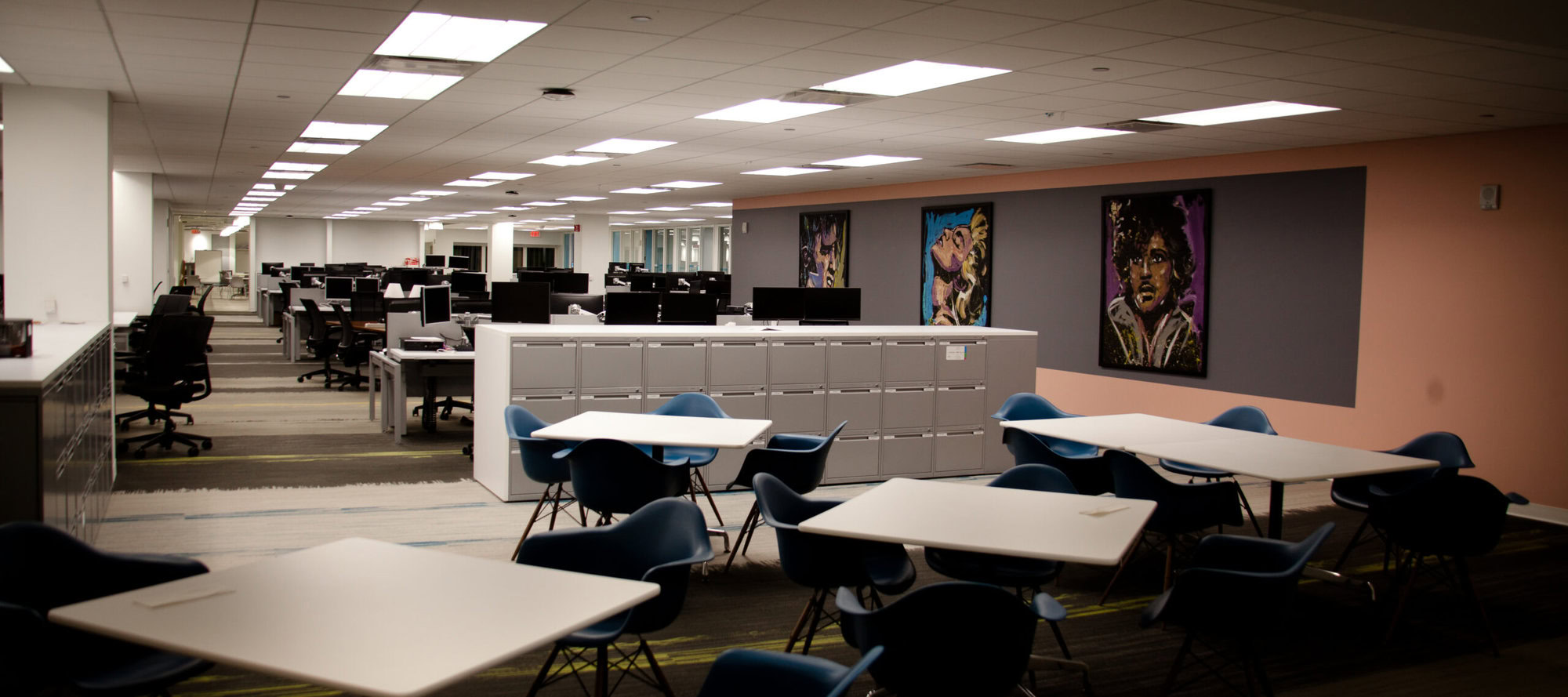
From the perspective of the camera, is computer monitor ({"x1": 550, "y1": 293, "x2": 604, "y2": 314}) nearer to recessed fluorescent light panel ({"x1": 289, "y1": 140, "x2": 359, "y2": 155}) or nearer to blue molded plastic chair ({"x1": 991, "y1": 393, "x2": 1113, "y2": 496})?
recessed fluorescent light panel ({"x1": 289, "y1": 140, "x2": 359, "y2": 155})

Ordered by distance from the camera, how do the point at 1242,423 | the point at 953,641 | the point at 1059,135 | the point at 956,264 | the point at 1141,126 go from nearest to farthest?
the point at 953,641 → the point at 1242,423 → the point at 1141,126 → the point at 1059,135 → the point at 956,264

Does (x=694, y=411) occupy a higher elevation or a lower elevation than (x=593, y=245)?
lower

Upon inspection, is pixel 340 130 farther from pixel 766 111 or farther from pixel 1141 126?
pixel 1141 126

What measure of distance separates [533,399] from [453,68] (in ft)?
7.18

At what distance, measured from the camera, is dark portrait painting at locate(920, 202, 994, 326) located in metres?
12.9

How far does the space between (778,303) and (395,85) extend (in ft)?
13.1

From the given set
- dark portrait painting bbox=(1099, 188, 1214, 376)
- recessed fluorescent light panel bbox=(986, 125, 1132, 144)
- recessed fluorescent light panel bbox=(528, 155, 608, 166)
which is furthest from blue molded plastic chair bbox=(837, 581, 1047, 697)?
recessed fluorescent light panel bbox=(528, 155, 608, 166)

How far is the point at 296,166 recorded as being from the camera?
14180mm

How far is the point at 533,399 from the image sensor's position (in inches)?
281

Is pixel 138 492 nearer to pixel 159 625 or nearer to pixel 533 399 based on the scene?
pixel 533 399

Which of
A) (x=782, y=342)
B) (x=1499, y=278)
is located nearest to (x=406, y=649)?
(x=782, y=342)

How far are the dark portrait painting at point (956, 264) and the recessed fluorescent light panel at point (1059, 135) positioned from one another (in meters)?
3.45

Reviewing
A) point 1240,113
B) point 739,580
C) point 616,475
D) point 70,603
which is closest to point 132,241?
point 616,475

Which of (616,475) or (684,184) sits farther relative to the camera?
(684,184)
